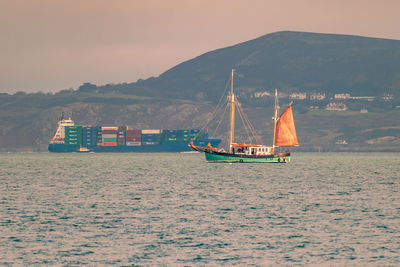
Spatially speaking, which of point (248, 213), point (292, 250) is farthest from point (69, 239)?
point (248, 213)

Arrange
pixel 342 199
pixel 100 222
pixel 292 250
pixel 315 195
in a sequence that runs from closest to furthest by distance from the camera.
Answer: pixel 292 250 < pixel 100 222 < pixel 342 199 < pixel 315 195

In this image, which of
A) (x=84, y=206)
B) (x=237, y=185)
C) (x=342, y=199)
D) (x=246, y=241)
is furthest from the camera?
(x=237, y=185)

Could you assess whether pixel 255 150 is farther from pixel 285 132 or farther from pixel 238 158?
pixel 285 132

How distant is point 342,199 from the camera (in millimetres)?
69438

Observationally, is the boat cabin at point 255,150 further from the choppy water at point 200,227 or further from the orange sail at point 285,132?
the choppy water at point 200,227

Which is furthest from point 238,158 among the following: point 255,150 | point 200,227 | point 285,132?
point 200,227

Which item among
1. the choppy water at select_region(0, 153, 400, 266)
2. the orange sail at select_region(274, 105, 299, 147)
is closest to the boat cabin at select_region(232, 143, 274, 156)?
the orange sail at select_region(274, 105, 299, 147)

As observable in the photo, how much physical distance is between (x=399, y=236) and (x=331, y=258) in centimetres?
906

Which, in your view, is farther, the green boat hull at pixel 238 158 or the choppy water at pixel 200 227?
the green boat hull at pixel 238 158

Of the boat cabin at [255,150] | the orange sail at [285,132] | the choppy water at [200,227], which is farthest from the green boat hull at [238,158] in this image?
the choppy water at [200,227]

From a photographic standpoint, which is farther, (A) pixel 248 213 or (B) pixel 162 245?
(A) pixel 248 213

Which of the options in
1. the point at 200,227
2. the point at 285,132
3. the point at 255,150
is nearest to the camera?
the point at 200,227

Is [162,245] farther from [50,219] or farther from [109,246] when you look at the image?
[50,219]

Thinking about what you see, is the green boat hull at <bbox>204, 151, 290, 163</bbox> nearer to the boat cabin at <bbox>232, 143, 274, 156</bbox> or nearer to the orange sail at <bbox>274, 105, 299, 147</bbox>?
the boat cabin at <bbox>232, 143, 274, 156</bbox>
